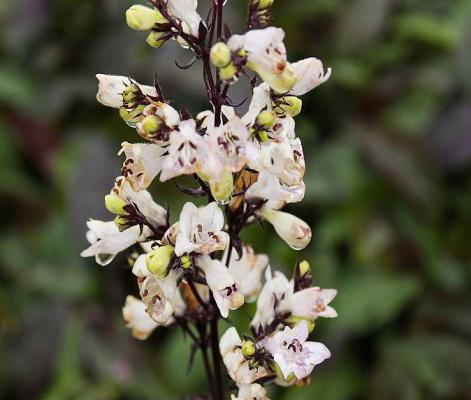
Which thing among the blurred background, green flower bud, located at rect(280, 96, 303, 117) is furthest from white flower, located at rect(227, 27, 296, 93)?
the blurred background

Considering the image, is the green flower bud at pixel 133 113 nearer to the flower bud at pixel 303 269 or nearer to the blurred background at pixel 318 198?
the flower bud at pixel 303 269

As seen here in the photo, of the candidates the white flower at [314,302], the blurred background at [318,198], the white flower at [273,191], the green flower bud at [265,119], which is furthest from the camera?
the blurred background at [318,198]

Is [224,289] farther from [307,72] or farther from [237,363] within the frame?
[307,72]

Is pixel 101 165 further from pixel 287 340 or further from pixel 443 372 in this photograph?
pixel 287 340

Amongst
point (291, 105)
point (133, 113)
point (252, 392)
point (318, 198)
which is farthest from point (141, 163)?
point (318, 198)

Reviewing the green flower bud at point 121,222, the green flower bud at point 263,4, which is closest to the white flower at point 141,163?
the green flower bud at point 121,222

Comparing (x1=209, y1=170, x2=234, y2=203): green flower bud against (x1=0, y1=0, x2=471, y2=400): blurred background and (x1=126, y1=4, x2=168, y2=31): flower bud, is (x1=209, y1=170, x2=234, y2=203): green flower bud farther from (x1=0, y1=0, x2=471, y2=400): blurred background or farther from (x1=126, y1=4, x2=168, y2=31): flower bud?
(x1=0, y1=0, x2=471, y2=400): blurred background

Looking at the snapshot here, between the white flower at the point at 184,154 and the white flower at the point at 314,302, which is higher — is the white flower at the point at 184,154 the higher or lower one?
the higher one
